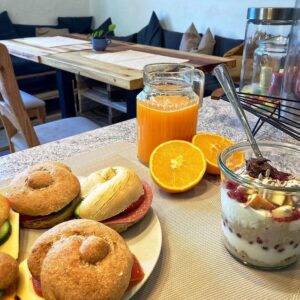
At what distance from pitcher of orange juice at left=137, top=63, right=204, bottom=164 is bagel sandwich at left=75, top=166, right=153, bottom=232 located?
0.19m

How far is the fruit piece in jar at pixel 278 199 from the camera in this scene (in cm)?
39

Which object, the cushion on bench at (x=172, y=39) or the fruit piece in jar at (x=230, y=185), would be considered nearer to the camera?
the fruit piece in jar at (x=230, y=185)

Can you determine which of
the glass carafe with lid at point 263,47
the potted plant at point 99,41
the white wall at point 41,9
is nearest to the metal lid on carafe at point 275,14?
the glass carafe with lid at point 263,47

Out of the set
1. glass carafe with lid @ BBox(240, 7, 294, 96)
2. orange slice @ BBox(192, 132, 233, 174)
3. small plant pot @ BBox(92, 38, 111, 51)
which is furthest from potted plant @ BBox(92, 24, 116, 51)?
orange slice @ BBox(192, 132, 233, 174)

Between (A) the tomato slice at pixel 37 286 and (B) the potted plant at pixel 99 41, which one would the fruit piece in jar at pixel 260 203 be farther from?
(B) the potted plant at pixel 99 41

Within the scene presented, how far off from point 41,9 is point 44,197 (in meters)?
4.12

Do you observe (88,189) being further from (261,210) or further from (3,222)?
(261,210)

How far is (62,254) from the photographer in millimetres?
345

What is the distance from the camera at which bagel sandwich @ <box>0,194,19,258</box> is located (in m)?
0.41

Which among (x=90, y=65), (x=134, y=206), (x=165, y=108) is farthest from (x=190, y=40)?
(x=134, y=206)

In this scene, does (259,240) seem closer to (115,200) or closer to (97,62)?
(115,200)

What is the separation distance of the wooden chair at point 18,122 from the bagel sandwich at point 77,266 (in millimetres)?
985

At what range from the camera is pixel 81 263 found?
341 mm

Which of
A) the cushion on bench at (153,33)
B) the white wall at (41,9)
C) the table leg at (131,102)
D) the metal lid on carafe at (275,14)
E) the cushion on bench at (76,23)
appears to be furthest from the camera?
the cushion on bench at (76,23)
